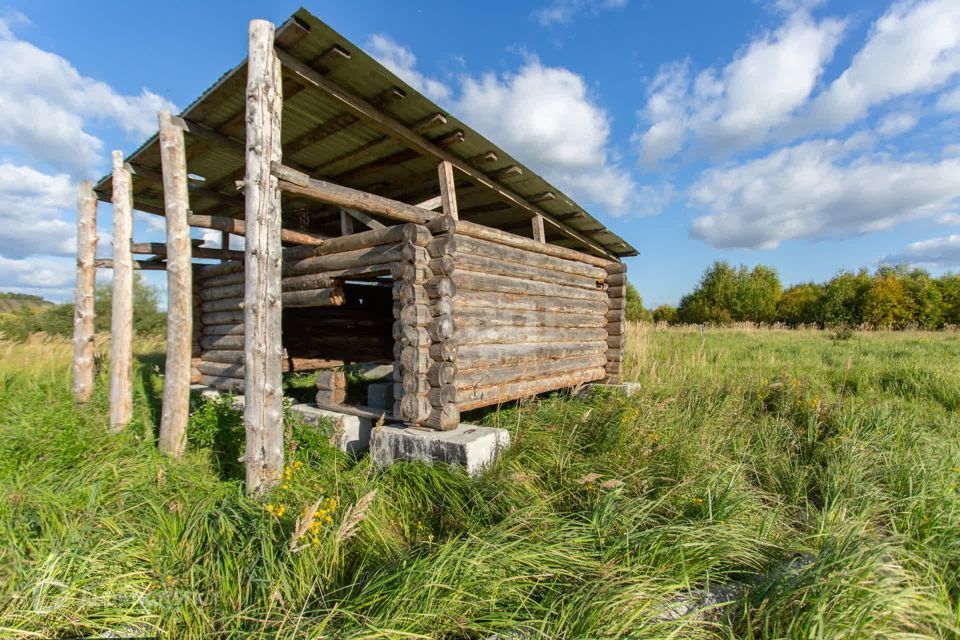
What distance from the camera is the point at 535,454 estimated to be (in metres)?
4.51

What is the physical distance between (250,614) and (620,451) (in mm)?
3406

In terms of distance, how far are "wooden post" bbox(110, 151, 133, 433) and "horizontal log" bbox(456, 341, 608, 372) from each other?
14.5 feet

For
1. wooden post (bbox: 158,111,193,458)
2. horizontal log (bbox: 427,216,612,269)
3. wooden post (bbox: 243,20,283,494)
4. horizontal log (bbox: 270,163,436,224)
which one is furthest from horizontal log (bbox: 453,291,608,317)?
wooden post (bbox: 158,111,193,458)

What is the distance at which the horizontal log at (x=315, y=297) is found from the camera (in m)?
6.08

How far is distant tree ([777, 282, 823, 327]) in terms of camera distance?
109 feet

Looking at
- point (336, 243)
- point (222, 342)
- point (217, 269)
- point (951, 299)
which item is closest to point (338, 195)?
point (336, 243)

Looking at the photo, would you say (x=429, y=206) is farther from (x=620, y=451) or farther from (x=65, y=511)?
(x=65, y=511)

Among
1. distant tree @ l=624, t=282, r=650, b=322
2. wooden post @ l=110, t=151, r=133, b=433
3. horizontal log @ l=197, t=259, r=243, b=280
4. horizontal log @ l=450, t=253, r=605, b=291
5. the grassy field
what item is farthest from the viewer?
distant tree @ l=624, t=282, r=650, b=322

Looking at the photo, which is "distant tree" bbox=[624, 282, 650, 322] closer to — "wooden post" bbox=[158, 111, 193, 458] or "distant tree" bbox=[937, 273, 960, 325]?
"distant tree" bbox=[937, 273, 960, 325]

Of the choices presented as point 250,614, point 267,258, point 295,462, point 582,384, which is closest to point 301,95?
point 267,258

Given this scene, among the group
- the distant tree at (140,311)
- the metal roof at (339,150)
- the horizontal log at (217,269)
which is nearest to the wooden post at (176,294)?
the metal roof at (339,150)

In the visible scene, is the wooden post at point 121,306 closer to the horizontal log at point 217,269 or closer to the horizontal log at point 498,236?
the horizontal log at point 217,269

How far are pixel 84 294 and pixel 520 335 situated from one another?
6.67 meters

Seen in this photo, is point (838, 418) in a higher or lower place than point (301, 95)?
lower
